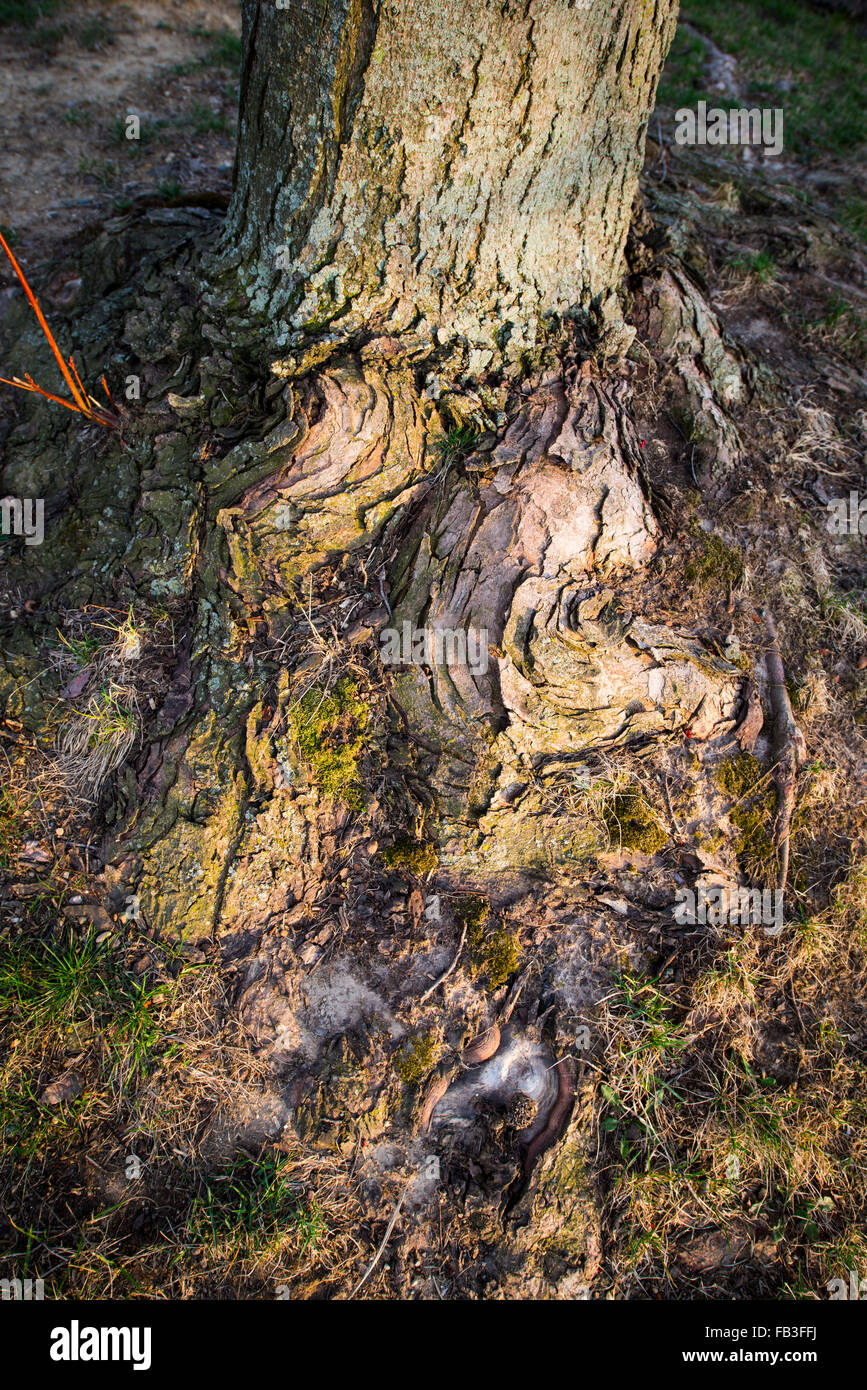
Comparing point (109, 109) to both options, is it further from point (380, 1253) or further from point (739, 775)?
point (380, 1253)

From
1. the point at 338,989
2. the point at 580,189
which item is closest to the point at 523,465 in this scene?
the point at 580,189

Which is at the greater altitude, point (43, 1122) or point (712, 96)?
point (712, 96)

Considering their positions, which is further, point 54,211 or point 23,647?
point 54,211

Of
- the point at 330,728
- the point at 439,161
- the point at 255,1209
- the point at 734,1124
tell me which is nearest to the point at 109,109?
the point at 439,161

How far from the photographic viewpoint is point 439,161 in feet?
8.44

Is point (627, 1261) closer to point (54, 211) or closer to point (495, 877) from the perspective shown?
point (495, 877)

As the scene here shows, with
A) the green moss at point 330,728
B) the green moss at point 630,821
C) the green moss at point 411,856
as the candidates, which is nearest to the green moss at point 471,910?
the green moss at point 411,856

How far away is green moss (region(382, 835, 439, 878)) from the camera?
2904 millimetres

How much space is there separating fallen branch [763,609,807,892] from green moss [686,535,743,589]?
1.05 ft

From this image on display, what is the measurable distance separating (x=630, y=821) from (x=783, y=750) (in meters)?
0.80

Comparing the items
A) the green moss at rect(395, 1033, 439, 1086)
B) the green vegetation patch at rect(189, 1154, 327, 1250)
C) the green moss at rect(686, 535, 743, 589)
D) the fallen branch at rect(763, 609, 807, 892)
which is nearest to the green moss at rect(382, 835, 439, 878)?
the green moss at rect(395, 1033, 439, 1086)

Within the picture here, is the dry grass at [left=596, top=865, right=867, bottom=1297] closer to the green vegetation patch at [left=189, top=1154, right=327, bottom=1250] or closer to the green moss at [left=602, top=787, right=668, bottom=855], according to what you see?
the green moss at [left=602, top=787, right=668, bottom=855]

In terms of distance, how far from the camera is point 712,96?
5.90 m

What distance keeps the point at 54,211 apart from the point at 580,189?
3.54 meters
